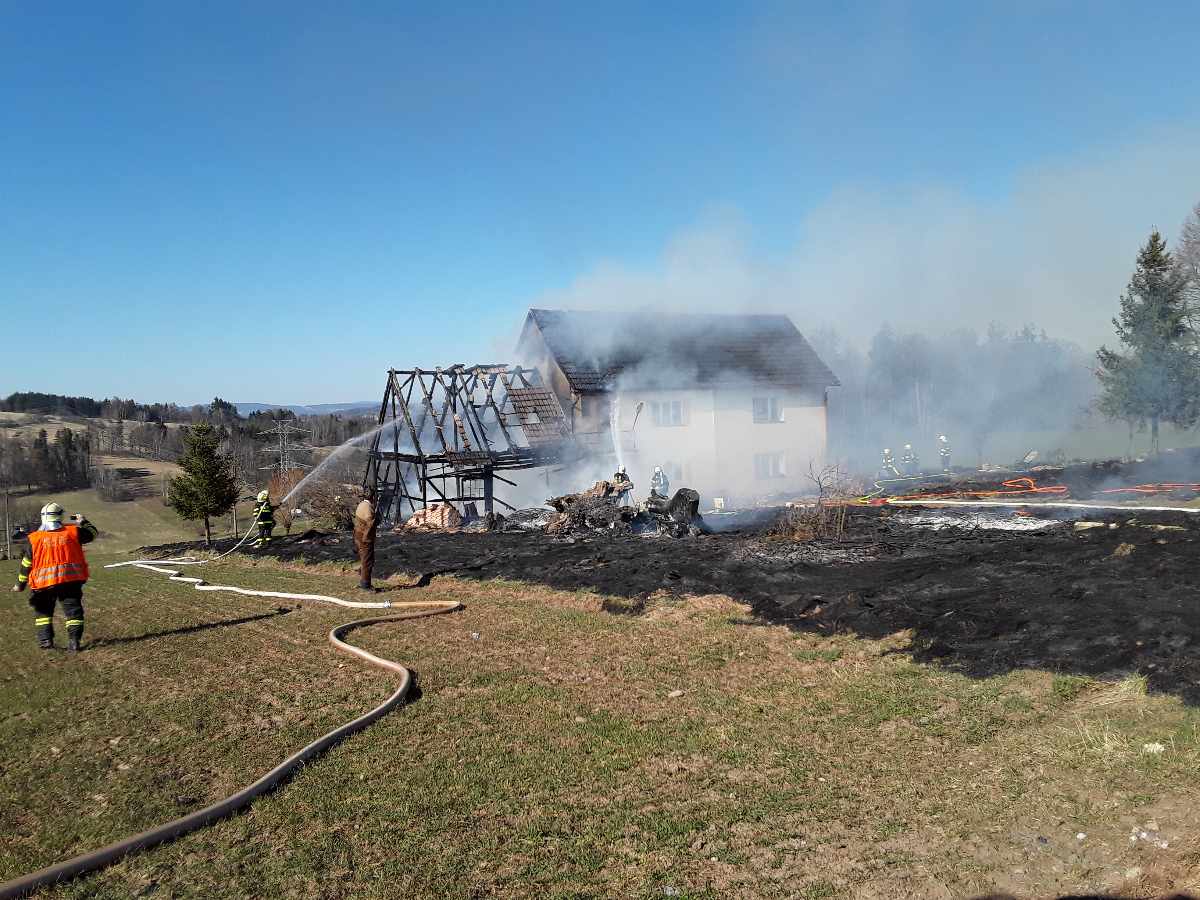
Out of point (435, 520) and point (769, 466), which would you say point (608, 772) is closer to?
point (435, 520)

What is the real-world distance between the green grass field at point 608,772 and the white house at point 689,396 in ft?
62.0

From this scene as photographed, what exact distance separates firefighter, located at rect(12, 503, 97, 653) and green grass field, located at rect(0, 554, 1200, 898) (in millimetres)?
492

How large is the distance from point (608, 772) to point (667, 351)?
24716 mm

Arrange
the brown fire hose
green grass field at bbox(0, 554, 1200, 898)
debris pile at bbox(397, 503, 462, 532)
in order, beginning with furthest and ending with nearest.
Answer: debris pile at bbox(397, 503, 462, 532)
green grass field at bbox(0, 554, 1200, 898)
the brown fire hose

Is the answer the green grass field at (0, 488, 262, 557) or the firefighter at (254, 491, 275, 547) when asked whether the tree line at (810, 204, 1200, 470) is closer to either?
the firefighter at (254, 491, 275, 547)

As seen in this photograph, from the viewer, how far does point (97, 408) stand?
10438 cm

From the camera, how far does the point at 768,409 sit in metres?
30.1

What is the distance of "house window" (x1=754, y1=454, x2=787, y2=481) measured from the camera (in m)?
29.7

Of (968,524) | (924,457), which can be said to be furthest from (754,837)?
(924,457)

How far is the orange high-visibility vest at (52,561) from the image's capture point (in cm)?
959

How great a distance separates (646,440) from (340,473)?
13458 mm

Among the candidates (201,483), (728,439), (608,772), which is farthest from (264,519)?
(608,772)

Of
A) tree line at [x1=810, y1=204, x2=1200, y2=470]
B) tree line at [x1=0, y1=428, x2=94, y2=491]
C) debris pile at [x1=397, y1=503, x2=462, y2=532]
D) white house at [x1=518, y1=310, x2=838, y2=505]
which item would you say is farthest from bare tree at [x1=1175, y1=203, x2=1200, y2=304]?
tree line at [x1=0, y1=428, x2=94, y2=491]

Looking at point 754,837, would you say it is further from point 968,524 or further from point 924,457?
point 924,457
